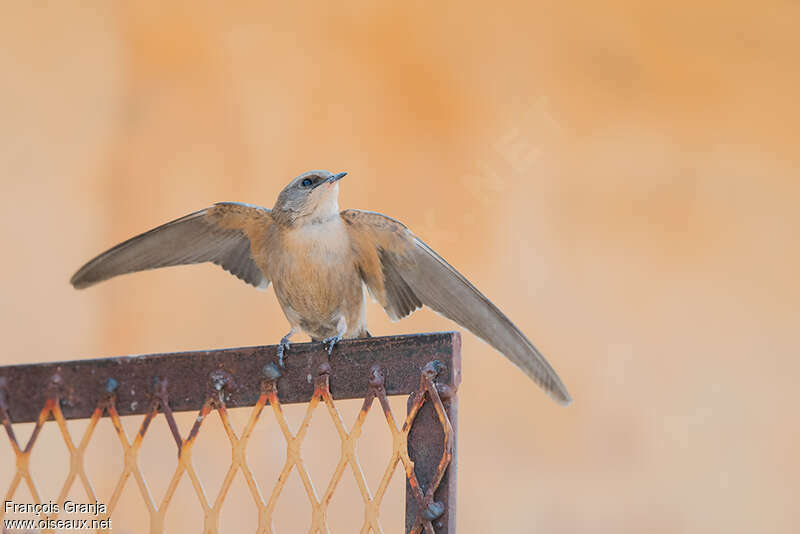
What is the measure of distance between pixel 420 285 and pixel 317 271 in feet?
1.09

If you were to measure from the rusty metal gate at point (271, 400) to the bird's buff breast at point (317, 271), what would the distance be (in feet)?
3.87

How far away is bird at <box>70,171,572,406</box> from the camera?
9.39ft

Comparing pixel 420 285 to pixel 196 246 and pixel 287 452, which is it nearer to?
pixel 196 246

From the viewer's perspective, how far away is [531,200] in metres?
5.38

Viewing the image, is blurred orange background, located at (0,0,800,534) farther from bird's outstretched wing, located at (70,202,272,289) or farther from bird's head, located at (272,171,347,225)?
bird's head, located at (272,171,347,225)

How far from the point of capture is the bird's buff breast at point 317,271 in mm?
2961

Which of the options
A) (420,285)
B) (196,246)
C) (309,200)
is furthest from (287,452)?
(196,246)

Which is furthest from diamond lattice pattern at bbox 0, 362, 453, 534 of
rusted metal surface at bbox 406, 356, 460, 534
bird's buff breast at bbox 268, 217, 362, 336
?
bird's buff breast at bbox 268, 217, 362, 336

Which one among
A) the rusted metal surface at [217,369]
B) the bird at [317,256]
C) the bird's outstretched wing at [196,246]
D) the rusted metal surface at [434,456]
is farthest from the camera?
the bird's outstretched wing at [196,246]

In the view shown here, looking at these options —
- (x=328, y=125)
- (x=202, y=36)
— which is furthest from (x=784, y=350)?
(x=202, y=36)

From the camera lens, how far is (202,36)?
5.11 m

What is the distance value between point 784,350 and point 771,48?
5.42 feet

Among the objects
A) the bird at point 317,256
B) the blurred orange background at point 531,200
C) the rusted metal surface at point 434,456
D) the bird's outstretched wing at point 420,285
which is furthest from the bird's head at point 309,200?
the blurred orange background at point 531,200

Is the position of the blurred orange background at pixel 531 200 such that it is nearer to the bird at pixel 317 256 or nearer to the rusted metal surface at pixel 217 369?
the bird at pixel 317 256
